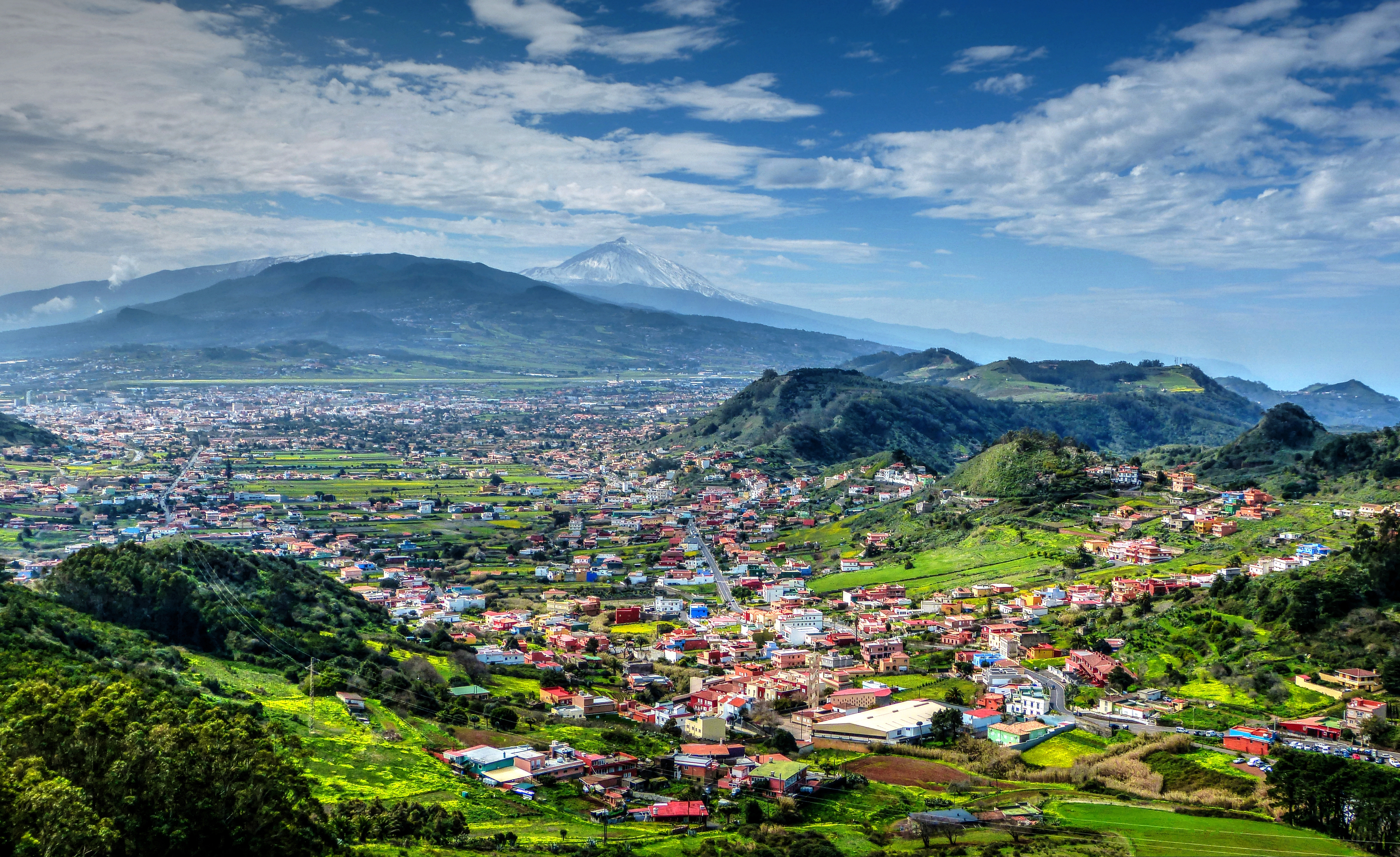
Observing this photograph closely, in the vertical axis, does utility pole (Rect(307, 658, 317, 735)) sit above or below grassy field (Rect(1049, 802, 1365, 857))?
below

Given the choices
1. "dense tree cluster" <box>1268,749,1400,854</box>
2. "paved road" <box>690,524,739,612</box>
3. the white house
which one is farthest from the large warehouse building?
"paved road" <box>690,524,739,612</box>

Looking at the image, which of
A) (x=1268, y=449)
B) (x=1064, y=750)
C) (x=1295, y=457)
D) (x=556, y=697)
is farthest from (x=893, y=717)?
(x=1268, y=449)

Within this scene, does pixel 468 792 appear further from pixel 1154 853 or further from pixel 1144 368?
pixel 1144 368

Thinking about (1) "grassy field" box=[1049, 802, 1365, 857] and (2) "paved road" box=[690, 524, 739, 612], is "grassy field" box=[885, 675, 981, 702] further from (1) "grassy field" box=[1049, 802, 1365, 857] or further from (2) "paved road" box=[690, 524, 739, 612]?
(2) "paved road" box=[690, 524, 739, 612]

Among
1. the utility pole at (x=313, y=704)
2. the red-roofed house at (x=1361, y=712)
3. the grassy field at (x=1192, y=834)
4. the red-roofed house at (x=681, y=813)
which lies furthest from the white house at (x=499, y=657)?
the red-roofed house at (x=1361, y=712)

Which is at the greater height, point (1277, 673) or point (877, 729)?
point (1277, 673)

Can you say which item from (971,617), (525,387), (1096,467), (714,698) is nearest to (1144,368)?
(525,387)

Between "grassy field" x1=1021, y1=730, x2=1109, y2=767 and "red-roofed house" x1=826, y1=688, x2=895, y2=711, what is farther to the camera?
"red-roofed house" x1=826, y1=688, x2=895, y2=711
